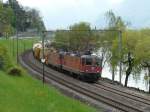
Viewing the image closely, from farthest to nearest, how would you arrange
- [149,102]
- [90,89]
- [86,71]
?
1. [86,71]
2. [90,89]
3. [149,102]

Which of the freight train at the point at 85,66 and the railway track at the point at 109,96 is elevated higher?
the freight train at the point at 85,66

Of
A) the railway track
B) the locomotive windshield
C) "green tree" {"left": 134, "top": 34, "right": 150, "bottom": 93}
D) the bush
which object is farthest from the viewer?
"green tree" {"left": 134, "top": 34, "right": 150, "bottom": 93}

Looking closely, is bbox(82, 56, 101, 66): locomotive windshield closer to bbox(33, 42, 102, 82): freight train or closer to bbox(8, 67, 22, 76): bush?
bbox(33, 42, 102, 82): freight train

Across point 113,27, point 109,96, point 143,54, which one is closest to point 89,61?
point 109,96

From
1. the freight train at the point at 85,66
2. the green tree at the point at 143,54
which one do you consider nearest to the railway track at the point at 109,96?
the freight train at the point at 85,66

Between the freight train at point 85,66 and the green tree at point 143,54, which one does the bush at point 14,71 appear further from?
the green tree at point 143,54

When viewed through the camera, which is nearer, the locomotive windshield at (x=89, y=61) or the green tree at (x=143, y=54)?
the locomotive windshield at (x=89, y=61)

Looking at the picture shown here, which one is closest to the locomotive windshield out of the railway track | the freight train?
the freight train

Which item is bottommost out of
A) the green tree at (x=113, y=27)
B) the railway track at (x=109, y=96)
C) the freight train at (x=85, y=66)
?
the railway track at (x=109, y=96)

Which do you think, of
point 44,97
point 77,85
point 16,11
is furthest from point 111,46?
point 16,11

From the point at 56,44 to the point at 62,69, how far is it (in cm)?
3677

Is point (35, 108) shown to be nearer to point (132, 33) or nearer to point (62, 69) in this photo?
point (62, 69)

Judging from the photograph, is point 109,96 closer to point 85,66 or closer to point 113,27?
point 85,66

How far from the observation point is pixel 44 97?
1235 inches
